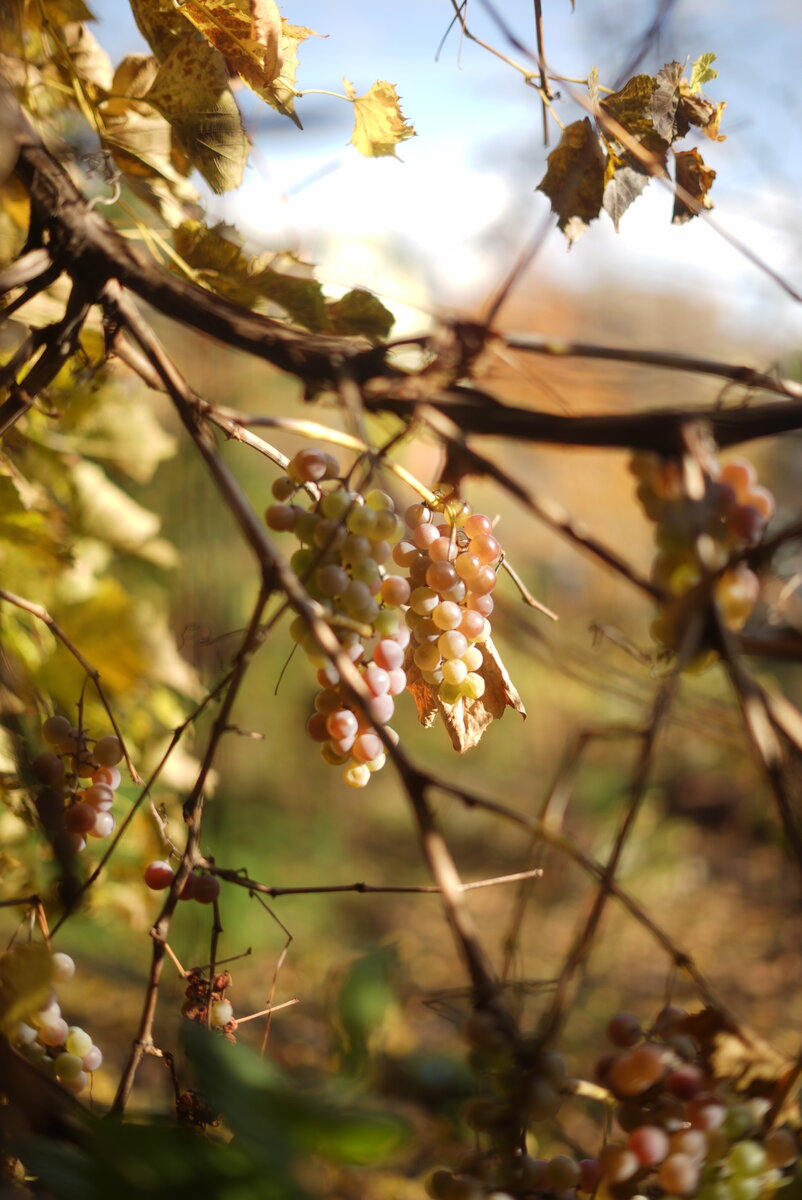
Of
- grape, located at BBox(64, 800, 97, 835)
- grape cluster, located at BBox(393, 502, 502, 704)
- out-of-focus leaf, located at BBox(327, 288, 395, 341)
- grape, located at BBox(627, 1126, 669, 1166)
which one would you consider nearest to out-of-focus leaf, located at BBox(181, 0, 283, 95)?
out-of-focus leaf, located at BBox(327, 288, 395, 341)

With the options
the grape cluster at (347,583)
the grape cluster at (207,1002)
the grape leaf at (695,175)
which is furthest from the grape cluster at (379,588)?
the grape leaf at (695,175)

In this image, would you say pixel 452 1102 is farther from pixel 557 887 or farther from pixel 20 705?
pixel 557 887

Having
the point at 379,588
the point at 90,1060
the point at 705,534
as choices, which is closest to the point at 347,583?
the point at 379,588

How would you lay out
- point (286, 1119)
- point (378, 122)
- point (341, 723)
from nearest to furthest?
1. point (286, 1119)
2. point (341, 723)
3. point (378, 122)

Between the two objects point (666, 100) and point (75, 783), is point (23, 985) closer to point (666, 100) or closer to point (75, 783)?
point (75, 783)

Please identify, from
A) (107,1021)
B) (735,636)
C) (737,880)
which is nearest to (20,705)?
(735,636)
